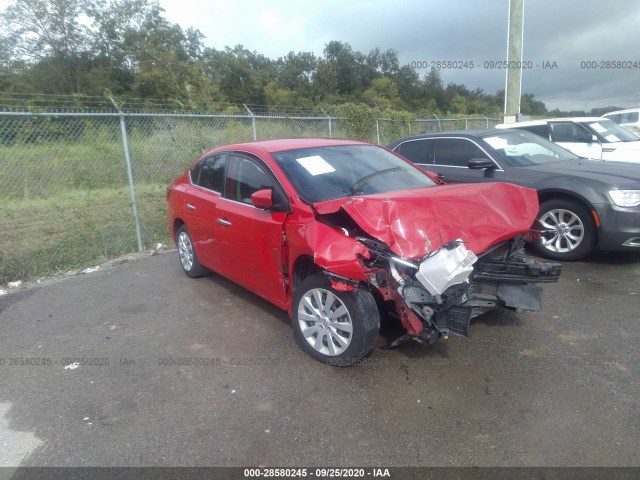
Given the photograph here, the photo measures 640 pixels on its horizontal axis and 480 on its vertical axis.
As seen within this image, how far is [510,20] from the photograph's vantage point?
12.2 m

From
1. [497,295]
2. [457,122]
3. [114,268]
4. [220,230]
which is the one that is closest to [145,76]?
[457,122]

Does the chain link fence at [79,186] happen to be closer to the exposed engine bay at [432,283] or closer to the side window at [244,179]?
the side window at [244,179]

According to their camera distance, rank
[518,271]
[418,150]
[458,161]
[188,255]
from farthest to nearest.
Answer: [418,150], [458,161], [188,255], [518,271]

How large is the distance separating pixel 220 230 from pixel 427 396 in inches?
101

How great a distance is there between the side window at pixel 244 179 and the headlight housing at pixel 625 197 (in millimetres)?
3829

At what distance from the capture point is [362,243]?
3.26 metres

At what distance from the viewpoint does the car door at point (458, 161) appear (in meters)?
6.34

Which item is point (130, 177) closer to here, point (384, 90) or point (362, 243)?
point (362, 243)

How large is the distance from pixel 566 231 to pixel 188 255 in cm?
455

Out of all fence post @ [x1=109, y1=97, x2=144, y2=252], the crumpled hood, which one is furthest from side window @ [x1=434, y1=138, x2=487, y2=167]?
fence post @ [x1=109, y1=97, x2=144, y2=252]

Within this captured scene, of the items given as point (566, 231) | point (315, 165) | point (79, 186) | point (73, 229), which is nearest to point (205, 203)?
point (315, 165)

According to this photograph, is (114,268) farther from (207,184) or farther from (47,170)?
(207,184)

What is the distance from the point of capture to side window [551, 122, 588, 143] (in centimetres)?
913

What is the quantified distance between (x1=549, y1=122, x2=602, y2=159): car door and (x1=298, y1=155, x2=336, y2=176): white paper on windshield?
6.75 metres
